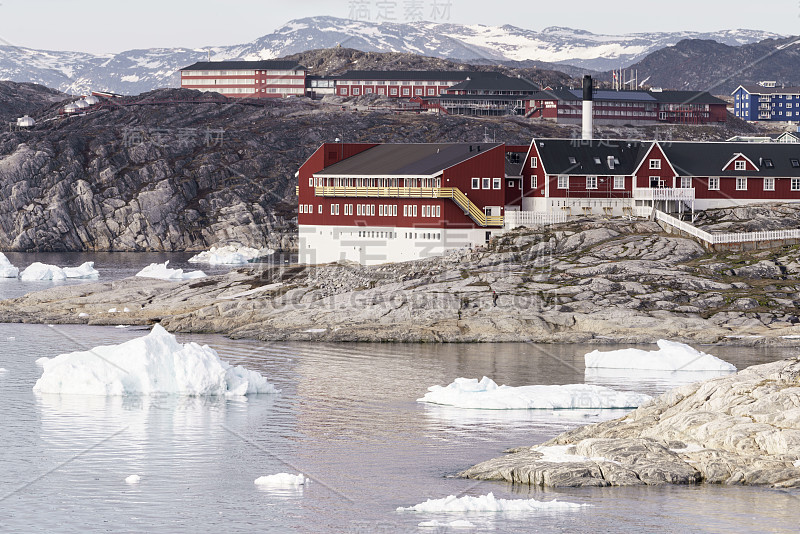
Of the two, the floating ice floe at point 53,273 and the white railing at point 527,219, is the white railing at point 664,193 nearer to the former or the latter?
the white railing at point 527,219

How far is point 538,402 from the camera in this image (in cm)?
5103

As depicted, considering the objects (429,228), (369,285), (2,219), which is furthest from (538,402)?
(2,219)

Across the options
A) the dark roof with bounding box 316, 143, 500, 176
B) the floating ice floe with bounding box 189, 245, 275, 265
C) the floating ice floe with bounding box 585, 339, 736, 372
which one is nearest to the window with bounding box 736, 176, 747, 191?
the dark roof with bounding box 316, 143, 500, 176

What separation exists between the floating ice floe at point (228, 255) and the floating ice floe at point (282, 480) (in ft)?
352

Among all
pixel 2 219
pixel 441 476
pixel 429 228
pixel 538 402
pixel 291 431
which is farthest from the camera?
pixel 2 219

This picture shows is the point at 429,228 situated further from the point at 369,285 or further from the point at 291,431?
the point at 291,431

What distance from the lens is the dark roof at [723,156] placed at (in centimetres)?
9250

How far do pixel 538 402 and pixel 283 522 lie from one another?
61.3ft

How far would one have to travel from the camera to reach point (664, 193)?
90500 mm

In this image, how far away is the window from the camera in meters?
92.6

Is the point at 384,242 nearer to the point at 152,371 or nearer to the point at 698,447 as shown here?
the point at 152,371

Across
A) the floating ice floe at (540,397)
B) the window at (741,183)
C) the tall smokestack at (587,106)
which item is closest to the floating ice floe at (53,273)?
the tall smokestack at (587,106)

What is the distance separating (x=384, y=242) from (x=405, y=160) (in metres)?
8.40

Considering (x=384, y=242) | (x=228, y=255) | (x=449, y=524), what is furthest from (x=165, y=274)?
(x=449, y=524)
